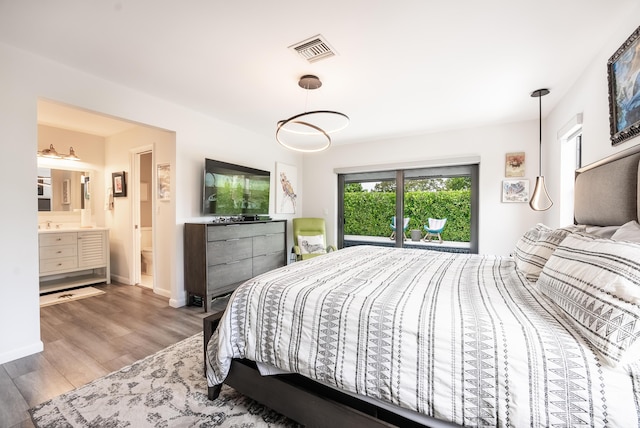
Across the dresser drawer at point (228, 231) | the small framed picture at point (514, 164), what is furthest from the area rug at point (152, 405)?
the small framed picture at point (514, 164)

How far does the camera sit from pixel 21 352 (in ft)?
7.22

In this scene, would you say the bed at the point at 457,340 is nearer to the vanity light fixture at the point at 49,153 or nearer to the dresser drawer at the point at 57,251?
the dresser drawer at the point at 57,251

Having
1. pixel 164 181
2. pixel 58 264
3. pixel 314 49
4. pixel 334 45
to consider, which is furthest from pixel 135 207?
pixel 334 45

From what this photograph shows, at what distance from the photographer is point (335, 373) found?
1.24 metres

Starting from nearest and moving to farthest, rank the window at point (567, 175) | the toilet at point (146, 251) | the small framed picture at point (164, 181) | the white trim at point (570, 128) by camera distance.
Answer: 1. the white trim at point (570, 128)
2. the window at point (567, 175)
3. the small framed picture at point (164, 181)
4. the toilet at point (146, 251)

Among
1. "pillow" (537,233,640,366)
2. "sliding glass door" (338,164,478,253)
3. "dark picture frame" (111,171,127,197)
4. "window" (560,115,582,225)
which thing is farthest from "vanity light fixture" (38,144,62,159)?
"window" (560,115,582,225)

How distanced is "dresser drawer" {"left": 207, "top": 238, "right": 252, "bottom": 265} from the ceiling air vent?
2.33 m

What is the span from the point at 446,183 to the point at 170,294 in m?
4.48

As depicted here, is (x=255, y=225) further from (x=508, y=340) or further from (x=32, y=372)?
(x=508, y=340)

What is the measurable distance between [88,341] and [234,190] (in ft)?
7.46

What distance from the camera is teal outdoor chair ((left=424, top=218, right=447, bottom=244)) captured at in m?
4.41

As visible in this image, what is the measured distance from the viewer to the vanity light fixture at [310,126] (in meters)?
2.53

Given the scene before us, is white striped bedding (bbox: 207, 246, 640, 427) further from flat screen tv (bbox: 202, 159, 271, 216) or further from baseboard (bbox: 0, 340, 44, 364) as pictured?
flat screen tv (bbox: 202, 159, 271, 216)

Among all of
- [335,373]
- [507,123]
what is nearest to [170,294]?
[335,373]
